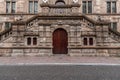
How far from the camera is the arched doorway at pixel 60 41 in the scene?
→ 22.7 metres

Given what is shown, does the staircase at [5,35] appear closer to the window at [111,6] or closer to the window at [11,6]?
the window at [11,6]

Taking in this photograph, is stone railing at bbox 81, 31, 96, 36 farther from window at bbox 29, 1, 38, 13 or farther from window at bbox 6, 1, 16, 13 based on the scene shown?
window at bbox 6, 1, 16, 13

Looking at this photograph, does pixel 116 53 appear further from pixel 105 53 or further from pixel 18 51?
pixel 18 51

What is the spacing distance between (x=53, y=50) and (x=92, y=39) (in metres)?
4.74

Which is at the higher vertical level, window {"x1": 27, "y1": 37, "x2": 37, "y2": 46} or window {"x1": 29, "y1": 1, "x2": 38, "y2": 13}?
window {"x1": 29, "y1": 1, "x2": 38, "y2": 13}

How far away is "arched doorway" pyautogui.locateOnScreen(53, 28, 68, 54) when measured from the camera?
22.7 meters

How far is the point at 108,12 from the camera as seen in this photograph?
31.0 meters

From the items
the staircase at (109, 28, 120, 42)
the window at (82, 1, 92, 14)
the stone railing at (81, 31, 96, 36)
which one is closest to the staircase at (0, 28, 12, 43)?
the stone railing at (81, 31, 96, 36)
